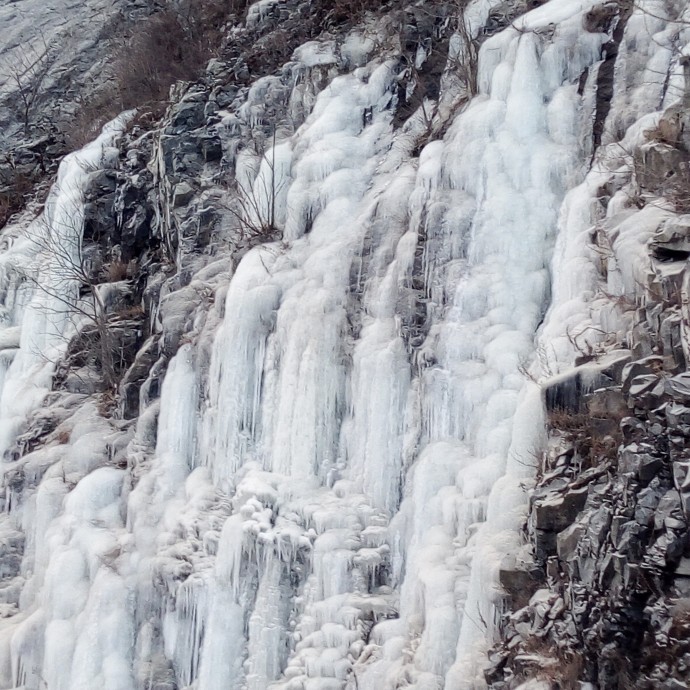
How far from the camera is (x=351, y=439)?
9.48 metres

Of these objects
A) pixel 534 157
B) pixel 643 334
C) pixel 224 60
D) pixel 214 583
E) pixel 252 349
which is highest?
pixel 224 60

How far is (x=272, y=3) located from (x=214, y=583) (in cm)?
1042

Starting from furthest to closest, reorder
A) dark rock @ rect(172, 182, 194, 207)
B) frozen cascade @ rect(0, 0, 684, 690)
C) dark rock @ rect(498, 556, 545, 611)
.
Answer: dark rock @ rect(172, 182, 194, 207)
frozen cascade @ rect(0, 0, 684, 690)
dark rock @ rect(498, 556, 545, 611)

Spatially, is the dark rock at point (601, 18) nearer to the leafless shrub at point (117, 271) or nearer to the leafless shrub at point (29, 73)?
the leafless shrub at point (117, 271)

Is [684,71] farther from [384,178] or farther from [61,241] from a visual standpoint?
[61,241]

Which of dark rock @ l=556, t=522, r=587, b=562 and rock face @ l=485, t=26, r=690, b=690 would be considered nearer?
rock face @ l=485, t=26, r=690, b=690

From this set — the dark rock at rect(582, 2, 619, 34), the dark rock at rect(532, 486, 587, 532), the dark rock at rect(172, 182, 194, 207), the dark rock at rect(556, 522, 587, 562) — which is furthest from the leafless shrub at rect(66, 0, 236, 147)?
the dark rock at rect(556, 522, 587, 562)

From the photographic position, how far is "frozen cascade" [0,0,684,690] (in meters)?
8.05

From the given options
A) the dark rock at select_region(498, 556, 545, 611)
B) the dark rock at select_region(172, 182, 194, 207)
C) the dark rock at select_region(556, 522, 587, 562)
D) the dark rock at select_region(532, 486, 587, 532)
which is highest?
the dark rock at select_region(172, 182, 194, 207)

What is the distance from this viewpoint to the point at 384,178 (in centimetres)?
1151

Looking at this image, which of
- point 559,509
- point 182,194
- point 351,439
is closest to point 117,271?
point 182,194

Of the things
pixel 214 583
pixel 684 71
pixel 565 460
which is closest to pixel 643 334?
pixel 565 460

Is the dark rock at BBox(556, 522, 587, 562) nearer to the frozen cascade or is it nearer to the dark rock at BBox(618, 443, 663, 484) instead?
the dark rock at BBox(618, 443, 663, 484)

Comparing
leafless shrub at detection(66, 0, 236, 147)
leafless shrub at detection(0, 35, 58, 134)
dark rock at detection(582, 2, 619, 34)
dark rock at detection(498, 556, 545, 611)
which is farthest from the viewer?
leafless shrub at detection(0, 35, 58, 134)
